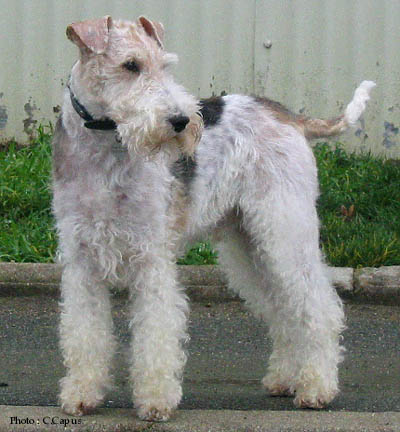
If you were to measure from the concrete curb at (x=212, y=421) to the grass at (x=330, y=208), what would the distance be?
2450mm

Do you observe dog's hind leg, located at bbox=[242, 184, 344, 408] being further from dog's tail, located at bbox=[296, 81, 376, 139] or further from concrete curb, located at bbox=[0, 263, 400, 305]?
concrete curb, located at bbox=[0, 263, 400, 305]

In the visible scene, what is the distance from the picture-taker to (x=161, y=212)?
429 centimetres

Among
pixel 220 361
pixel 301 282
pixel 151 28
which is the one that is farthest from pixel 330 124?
pixel 220 361

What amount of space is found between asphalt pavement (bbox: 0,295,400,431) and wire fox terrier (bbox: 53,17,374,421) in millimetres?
235

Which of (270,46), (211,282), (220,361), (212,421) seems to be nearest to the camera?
(212,421)

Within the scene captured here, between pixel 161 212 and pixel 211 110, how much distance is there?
2.52 feet

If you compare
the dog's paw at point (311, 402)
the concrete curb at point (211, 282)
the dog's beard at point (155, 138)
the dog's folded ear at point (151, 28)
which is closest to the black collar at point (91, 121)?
the dog's beard at point (155, 138)

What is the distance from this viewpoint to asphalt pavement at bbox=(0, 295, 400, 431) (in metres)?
4.64

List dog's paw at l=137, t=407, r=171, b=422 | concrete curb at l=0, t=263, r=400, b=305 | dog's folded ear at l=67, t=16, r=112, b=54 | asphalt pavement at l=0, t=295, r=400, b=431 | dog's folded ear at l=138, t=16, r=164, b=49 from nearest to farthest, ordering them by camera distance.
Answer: dog's folded ear at l=67, t=16, r=112, b=54, dog's paw at l=137, t=407, r=171, b=422, dog's folded ear at l=138, t=16, r=164, b=49, asphalt pavement at l=0, t=295, r=400, b=431, concrete curb at l=0, t=263, r=400, b=305

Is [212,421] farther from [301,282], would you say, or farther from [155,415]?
[301,282]

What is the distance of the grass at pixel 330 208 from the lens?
21.7 ft

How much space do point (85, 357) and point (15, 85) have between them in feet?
16.1

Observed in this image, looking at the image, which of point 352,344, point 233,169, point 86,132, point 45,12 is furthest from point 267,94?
point 86,132

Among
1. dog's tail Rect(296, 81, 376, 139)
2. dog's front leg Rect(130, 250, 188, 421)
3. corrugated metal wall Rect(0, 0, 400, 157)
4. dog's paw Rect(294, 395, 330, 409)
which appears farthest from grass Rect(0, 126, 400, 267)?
dog's front leg Rect(130, 250, 188, 421)
